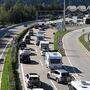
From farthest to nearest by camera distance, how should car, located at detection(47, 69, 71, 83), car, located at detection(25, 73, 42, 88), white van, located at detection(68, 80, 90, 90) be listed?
car, located at detection(47, 69, 71, 83)
car, located at detection(25, 73, 42, 88)
white van, located at detection(68, 80, 90, 90)

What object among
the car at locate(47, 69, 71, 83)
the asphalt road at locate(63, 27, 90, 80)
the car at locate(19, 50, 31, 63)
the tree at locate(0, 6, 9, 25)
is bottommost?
the tree at locate(0, 6, 9, 25)

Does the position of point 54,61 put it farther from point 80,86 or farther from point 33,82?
point 80,86

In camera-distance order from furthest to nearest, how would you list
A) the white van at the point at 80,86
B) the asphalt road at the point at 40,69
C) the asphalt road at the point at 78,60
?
1. the asphalt road at the point at 78,60
2. the asphalt road at the point at 40,69
3. the white van at the point at 80,86

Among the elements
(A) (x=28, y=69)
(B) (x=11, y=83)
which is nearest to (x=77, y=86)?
(B) (x=11, y=83)

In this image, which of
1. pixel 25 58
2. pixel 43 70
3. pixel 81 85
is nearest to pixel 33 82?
pixel 81 85

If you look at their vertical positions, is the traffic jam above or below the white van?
below

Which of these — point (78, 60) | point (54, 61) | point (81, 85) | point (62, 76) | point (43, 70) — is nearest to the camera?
point (81, 85)

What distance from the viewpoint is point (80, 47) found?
290 feet

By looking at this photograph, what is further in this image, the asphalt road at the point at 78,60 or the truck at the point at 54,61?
the asphalt road at the point at 78,60

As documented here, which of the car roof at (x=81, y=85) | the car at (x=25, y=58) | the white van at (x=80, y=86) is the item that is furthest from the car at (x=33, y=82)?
the car at (x=25, y=58)

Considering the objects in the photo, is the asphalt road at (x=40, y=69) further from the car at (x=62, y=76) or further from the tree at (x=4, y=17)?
the tree at (x=4, y=17)

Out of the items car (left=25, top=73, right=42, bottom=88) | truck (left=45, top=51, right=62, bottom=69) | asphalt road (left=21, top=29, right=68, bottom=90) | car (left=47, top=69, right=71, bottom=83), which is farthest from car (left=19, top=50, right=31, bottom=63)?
car (left=25, top=73, right=42, bottom=88)

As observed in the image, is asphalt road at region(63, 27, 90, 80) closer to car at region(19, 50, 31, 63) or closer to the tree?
car at region(19, 50, 31, 63)

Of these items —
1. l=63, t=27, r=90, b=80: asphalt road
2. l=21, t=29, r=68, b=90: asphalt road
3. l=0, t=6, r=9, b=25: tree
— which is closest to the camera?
l=21, t=29, r=68, b=90: asphalt road
